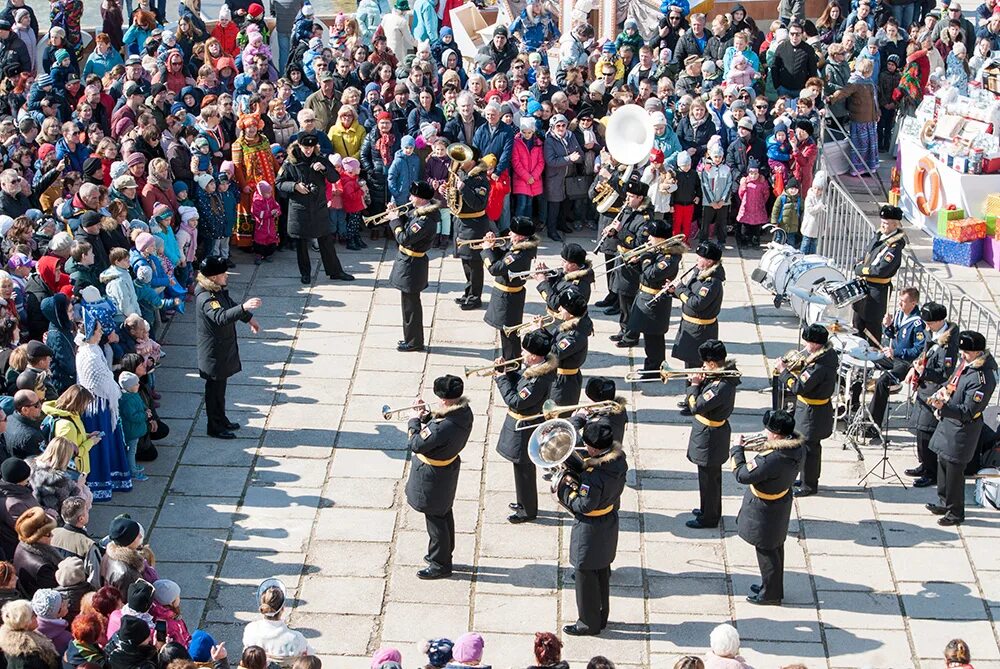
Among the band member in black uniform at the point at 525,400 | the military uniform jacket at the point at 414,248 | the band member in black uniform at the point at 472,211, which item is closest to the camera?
the band member in black uniform at the point at 525,400

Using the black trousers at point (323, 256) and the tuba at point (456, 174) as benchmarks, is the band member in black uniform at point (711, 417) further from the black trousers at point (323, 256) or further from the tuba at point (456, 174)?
the black trousers at point (323, 256)

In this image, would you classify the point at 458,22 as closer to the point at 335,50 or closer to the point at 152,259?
the point at 335,50

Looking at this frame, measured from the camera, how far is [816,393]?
12469 mm

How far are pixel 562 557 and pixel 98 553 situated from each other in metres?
3.65

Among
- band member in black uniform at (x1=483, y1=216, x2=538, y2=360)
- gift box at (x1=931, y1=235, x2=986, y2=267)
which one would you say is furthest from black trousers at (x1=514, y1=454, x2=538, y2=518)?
gift box at (x1=931, y1=235, x2=986, y2=267)

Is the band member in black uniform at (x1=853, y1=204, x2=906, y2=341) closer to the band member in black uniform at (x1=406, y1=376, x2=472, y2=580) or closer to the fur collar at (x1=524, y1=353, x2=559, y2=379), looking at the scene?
the fur collar at (x1=524, y1=353, x2=559, y2=379)

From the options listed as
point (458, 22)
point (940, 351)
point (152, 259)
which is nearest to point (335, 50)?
point (458, 22)

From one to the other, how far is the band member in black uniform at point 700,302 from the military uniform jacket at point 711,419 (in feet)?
5.12

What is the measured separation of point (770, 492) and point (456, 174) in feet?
18.5

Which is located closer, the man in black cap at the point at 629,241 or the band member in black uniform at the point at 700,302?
the band member in black uniform at the point at 700,302

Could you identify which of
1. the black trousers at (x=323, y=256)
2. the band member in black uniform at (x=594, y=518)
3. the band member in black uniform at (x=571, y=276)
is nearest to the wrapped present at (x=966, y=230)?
the band member in black uniform at (x=571, y=276)

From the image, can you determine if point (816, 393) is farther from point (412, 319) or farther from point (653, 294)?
point (412, 319)

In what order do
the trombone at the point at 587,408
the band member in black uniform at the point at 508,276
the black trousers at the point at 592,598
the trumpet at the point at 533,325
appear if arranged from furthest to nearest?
1. the band member in black uniform at the point at 508,276
2. the trumpet at the point at 533,325
3. the trombone at the point at 587,408
4. the black trousers at the point at 592,598

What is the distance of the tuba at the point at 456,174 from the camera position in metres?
15.5
